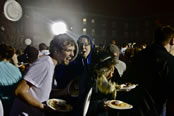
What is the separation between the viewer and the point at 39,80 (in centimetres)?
218

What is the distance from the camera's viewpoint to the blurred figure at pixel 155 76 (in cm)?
301

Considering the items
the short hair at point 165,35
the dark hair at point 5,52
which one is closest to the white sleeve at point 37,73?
the dark hair at point 5,52

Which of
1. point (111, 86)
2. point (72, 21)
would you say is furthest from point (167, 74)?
point (72, 21)

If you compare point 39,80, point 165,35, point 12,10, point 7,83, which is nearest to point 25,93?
point 39,80

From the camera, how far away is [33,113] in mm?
2340

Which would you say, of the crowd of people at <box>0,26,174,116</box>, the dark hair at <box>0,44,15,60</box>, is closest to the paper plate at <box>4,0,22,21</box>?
the dark hair at <box>0,44,15,60</box>

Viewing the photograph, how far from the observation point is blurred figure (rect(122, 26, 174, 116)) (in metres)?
3.01

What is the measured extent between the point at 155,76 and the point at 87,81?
1204 millimetres

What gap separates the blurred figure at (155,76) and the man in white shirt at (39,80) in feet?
4.35

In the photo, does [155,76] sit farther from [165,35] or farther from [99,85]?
[99,85]

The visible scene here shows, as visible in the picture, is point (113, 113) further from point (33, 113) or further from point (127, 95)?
point (33, 113)

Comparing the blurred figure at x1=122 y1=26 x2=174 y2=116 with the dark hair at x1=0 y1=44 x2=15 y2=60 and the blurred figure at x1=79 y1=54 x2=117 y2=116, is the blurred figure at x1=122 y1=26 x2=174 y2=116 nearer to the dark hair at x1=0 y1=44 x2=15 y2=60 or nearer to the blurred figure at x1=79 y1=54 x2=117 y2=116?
the blurred figure at x1=79 y1=54 x2=117 y2=116

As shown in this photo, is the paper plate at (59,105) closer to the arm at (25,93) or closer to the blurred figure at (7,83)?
the arm at (25,93)

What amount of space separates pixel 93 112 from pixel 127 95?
3.90 ft
